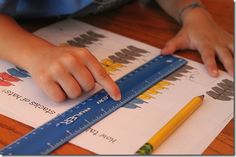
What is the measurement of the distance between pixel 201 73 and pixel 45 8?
0.34m

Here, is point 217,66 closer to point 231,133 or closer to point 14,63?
point 231,133

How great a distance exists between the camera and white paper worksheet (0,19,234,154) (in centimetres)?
51

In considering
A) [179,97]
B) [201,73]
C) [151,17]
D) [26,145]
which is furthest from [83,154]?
[151,17]

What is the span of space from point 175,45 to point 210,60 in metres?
0.08

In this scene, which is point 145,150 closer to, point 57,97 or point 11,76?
point 57,97

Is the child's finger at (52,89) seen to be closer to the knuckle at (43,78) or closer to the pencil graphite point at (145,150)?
the knuckle at (43,78)

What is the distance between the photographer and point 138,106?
58cm

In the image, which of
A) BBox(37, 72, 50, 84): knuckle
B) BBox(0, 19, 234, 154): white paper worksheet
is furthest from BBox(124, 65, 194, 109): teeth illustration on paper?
BBox(37, 72, 50, 84): knuckle

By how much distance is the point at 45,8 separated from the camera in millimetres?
798

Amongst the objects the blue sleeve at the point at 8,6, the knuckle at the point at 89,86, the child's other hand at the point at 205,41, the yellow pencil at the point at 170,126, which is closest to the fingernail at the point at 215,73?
the child's other hand at the point at 205,41

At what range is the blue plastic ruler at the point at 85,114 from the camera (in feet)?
1.58

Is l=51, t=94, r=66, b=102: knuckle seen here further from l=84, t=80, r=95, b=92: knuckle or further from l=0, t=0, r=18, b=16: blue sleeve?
l=0, t=0, r=18, b=16: blue sleeve

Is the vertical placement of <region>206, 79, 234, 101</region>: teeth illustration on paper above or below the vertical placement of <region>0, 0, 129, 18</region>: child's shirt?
below

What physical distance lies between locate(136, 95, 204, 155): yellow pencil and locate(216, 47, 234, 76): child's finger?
0.50 ft
